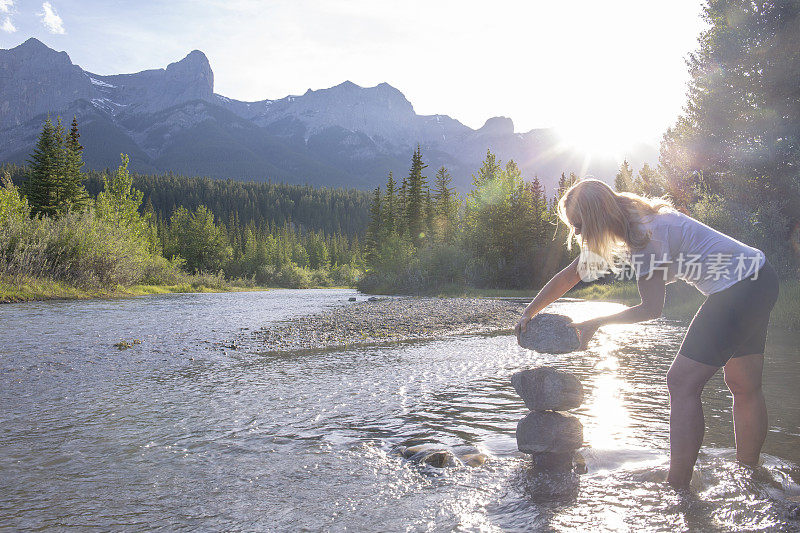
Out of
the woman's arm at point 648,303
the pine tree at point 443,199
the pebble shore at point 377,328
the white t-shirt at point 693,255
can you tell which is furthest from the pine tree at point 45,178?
the white t-shirt at point 693,255

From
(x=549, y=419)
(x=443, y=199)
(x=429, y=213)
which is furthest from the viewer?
(x=443, y=199)

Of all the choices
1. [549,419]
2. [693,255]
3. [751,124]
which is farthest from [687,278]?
[751,124]

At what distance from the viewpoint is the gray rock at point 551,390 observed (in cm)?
564

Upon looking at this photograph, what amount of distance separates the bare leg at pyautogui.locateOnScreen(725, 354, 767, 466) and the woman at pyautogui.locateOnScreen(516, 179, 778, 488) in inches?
2.7

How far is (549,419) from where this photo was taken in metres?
5.50

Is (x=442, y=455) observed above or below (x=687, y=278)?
below

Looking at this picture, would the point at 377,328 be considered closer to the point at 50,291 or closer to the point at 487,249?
the point at 50,291

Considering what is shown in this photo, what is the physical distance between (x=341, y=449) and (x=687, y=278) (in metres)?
4.13

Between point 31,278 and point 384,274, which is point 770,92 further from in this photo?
point 31,278

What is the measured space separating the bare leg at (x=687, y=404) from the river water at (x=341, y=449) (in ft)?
1.55

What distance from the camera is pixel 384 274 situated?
58.2 meters

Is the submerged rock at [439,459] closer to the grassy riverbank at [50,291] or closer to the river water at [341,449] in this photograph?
the river water at [341,449]

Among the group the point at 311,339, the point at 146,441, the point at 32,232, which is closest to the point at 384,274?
the point at 32,232

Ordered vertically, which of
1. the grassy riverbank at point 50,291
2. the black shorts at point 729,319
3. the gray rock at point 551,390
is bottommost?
the grassy riverbank at point 50,291
